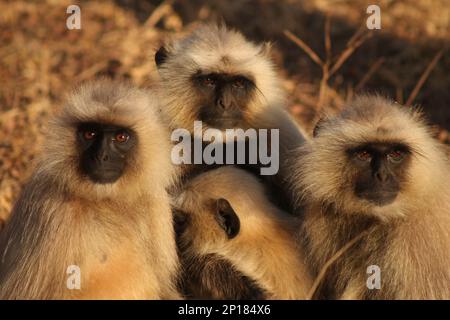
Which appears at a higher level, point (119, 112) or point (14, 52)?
point (14, 52)

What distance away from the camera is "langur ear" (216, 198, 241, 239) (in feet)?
17.8

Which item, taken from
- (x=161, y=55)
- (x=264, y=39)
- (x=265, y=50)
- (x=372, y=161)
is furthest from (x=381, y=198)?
(x=264, y=39)

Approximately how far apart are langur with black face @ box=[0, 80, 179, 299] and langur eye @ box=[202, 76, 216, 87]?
1185 mm

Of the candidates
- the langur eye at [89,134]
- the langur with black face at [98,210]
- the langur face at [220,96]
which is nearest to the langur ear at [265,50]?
the langur face at [220,96]

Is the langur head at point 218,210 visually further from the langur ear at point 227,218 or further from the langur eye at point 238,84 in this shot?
the langur eye at point 238,84

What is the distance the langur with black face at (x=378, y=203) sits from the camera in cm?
525

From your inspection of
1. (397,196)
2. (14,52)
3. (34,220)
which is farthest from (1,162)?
(397,196)

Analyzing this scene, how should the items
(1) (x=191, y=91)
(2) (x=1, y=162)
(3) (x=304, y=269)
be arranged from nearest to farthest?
(3) (x=304, y=269) < (1) (x=191, y=91) < (2) (x=1, y=162)

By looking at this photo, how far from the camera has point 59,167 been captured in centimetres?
531

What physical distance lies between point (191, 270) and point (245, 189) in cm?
59

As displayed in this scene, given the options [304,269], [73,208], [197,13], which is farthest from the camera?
[197,13]

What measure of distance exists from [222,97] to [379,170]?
151 cm

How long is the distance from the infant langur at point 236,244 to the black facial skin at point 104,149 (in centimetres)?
54

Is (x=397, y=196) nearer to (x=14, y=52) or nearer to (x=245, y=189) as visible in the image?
(x=245, y=189)
